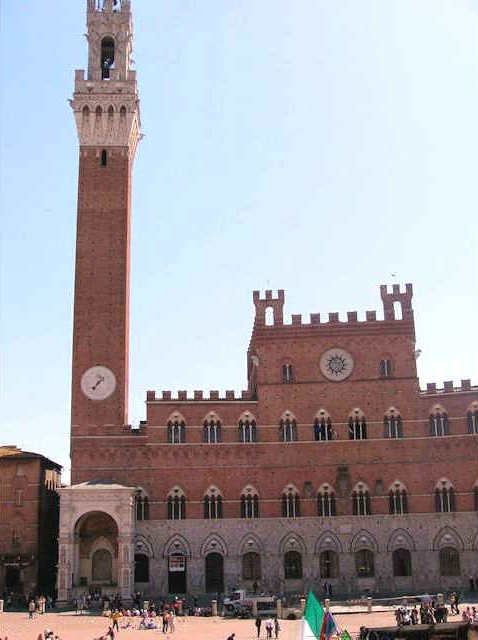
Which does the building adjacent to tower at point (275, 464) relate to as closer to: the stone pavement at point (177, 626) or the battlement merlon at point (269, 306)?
the battlement merlon at point (269, 306)

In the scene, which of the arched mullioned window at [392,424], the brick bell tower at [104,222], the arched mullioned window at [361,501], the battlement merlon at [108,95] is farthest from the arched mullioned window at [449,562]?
Result: the battlement merlon at [108,95]

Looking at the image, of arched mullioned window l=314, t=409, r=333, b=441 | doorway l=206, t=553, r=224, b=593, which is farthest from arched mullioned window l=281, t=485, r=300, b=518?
doorway l=206, t=553, r=224, b=593

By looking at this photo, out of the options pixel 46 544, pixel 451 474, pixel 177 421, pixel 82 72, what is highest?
pixel 82 72

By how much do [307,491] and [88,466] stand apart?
1454cm

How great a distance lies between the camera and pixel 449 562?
56.3 m

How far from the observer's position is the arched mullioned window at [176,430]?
58438 millimetres

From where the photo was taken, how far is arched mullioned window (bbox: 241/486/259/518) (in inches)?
2267

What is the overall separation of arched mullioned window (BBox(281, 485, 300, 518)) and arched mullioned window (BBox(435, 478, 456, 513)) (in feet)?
30.2

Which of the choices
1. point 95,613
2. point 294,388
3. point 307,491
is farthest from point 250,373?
point 95,613

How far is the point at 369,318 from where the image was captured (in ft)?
200

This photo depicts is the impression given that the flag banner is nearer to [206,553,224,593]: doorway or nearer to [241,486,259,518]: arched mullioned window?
[206,553,224,593]: doorway

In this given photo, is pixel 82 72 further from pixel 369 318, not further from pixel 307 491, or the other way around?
pixel 307 491

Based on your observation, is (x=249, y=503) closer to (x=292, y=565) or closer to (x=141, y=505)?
(x=292, y=565)

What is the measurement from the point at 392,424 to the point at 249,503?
1103 centimetres
